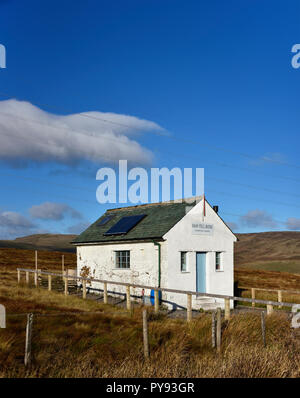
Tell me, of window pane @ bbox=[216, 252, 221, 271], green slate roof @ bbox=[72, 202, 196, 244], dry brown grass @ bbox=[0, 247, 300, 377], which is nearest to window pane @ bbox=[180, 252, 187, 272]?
green slate roof @ bbox=[72, 202, 196, 244]

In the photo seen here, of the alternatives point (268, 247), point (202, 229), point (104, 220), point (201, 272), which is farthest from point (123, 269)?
point (268, 247)

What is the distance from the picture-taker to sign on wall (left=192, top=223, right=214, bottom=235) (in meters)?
21.6

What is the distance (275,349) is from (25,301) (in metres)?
10.7

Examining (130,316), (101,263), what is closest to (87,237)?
(101,263)

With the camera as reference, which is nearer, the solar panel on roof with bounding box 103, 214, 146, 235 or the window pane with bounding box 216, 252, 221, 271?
the window pane with bounding box 216, 252, 221, 271

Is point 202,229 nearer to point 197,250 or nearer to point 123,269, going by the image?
point 197,250

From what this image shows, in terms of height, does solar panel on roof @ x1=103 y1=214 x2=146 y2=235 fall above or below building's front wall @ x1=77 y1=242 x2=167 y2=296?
above

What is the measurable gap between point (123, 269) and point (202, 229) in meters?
4.73

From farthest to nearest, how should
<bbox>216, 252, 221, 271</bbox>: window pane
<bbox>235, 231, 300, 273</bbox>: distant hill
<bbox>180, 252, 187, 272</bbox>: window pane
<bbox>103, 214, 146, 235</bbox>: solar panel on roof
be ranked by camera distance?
<bbox>235, 231, 300, 273</bbox>: distant hill → <bbox>103, 214, 146, 235</bbox>: solar panel on roof → <bbox>216, 252, 221, 271</bbox>: window pane → <bbox>180, 252, 187, 272</bbox>: window pane

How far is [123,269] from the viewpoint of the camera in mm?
22797

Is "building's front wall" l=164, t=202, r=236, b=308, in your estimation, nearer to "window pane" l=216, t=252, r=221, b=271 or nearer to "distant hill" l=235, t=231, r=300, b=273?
"window pane" l=216, t=252, r=221, b=271

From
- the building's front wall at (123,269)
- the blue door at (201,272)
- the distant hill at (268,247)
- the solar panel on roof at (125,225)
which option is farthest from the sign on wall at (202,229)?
the distant hill at (268,247)

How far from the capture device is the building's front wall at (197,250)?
20438mm

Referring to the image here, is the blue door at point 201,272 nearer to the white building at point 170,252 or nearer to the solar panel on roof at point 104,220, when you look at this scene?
the white building at point 170,252
